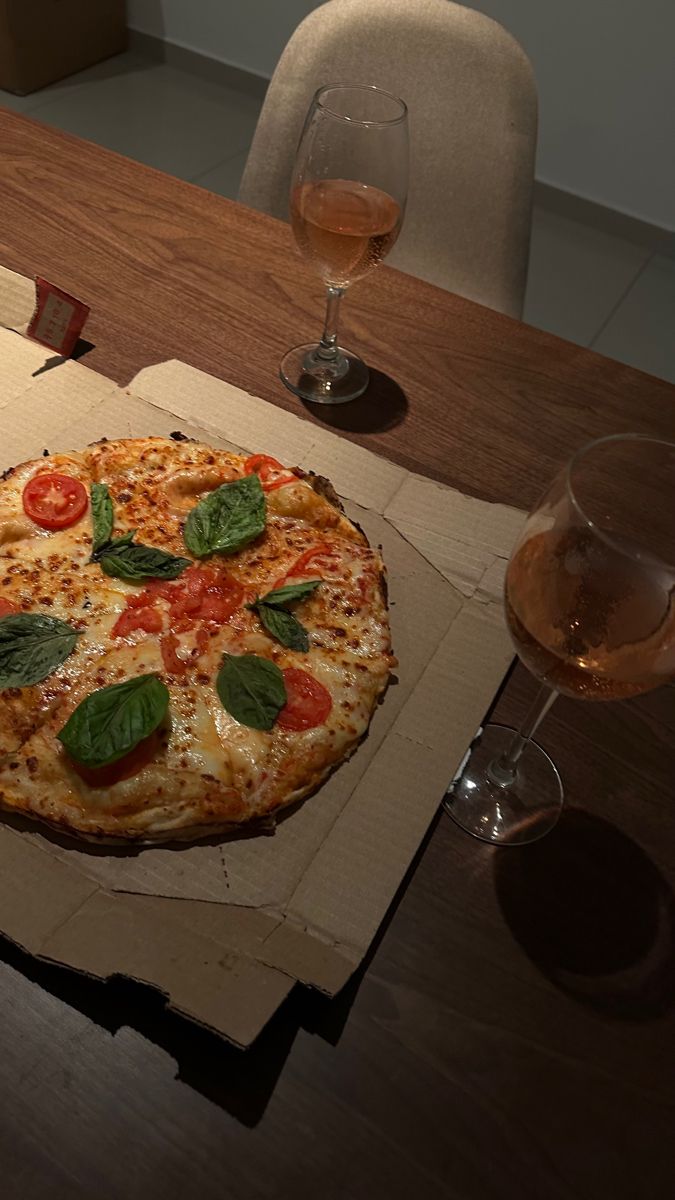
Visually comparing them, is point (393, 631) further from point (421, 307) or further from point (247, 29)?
point (247, 29)

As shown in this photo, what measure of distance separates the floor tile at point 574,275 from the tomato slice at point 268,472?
2090mm

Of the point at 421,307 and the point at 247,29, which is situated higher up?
the point at 421,307

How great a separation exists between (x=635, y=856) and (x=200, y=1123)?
0.41m

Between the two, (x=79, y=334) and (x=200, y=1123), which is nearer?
A: (x=200, y=1123)

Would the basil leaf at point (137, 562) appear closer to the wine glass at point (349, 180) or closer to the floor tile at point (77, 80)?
the wine glass at point (349, 180)

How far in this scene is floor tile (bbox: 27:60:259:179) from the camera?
3.25 meters

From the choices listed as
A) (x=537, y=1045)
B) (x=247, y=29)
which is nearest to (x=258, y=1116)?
(x=537, y=1045)

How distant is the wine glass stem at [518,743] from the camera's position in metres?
0.77

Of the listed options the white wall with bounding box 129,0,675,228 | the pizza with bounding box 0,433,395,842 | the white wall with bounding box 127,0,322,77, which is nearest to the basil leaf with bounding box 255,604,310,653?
the pizza with bounding box 0,433,395,842

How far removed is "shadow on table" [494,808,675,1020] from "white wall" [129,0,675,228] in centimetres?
290

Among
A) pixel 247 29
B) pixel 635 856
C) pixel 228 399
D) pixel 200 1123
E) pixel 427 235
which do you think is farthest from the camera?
pixel 247 29

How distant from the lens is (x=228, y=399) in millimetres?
1110

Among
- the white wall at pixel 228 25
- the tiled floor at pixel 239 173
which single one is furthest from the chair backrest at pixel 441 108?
the white wall at pixel 228 25

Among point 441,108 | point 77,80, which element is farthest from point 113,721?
point 77,80
